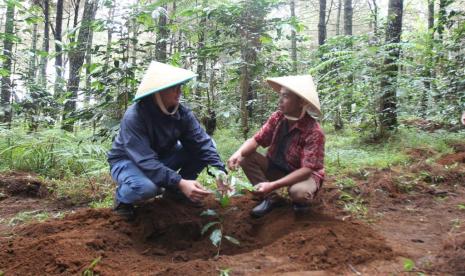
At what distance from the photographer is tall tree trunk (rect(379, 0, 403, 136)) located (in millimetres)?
5816

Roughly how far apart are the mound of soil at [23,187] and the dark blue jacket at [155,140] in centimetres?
158

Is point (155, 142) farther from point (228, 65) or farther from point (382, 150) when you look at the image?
point (382, 150)

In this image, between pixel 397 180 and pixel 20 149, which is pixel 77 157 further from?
pixel 397 180

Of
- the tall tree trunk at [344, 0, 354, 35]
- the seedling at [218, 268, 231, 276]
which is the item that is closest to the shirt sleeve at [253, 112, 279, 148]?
the seedling at [218, 268, 231, 276]

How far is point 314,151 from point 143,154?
124cm

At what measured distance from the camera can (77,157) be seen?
4879 mm

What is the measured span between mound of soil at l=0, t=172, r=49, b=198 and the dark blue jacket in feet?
5.17

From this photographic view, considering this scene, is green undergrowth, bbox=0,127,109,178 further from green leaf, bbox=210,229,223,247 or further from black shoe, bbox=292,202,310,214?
black shoe, bbox=292,202,310,214

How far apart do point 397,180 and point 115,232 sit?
9.27ft

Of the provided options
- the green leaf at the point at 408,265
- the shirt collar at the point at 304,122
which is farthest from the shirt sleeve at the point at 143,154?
the green leaf at the point at 408,265

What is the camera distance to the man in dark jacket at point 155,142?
280 centimetres

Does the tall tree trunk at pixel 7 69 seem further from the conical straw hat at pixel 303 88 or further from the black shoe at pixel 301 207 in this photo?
the black shoe at pixel 301 207

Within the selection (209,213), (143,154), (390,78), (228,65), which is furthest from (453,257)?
(228,65)

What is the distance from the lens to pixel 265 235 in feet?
9.43
